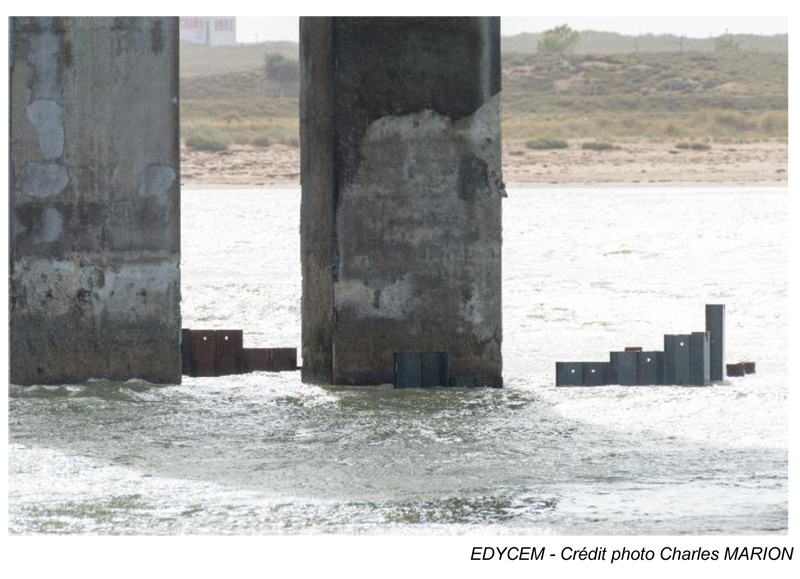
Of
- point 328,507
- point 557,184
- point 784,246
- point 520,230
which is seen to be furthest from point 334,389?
point 557,184

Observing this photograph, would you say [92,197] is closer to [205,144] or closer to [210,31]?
[205,144]

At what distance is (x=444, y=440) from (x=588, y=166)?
31491 millimetres

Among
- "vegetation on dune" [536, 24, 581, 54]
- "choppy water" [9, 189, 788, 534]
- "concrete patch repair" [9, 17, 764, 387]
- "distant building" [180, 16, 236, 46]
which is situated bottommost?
"choppy water" [9, 189, 788, 534]

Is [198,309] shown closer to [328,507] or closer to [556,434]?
[556,434]

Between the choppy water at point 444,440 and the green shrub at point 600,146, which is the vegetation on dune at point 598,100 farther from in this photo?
the choppy water at point 444,440

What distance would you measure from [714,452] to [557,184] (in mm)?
26818

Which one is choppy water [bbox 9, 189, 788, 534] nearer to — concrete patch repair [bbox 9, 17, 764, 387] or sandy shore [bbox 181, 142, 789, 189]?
concrete patch repair [bbox 9, 17, 764, 387]

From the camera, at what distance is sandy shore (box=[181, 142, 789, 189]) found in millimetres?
36938

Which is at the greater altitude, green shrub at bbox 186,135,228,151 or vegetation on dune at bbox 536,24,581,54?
vegetation on dune at bbox 536,24,581,54

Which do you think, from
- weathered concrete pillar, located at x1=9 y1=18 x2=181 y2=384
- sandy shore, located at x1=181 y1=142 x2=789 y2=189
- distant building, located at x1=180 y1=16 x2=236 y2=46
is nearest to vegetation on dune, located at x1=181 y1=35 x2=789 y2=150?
sandy shore, located at x1=181 y1=142 x2=789 y2=189

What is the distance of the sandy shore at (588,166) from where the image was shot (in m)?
36.9

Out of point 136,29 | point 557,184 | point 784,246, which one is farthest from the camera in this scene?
point 557,184

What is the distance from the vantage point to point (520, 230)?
2436 centimetres

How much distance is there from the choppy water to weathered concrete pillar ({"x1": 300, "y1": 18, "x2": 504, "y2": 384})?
1.50 ft
